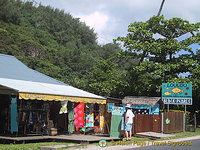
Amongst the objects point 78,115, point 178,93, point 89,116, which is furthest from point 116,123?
point 178,93

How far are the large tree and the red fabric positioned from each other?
1065 centimetres

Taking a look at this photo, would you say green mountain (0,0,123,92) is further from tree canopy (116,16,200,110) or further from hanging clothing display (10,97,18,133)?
hanging clothing display (10,97,18,133)

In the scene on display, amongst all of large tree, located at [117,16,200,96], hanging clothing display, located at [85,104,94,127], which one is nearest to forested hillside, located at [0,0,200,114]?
large tree, located at [117,16,200,96]

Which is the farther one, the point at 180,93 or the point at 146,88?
the point at 146,88

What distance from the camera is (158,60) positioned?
93.4 feet

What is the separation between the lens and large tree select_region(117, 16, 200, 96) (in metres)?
26.8

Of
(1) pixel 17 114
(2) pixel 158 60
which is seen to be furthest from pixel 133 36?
(1) pixel 17 114

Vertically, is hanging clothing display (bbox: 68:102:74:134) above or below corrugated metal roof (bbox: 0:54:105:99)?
below

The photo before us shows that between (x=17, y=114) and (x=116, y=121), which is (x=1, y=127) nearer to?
(x=17, y=114)

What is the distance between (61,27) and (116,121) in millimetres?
69770

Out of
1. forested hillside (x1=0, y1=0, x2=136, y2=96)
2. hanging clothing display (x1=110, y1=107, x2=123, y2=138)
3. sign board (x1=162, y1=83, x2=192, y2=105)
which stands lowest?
hanging clothing display (x1=110, y1=107, x2=123, y2=138)

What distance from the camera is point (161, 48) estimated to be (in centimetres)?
2697

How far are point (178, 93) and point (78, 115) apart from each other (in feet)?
32.8

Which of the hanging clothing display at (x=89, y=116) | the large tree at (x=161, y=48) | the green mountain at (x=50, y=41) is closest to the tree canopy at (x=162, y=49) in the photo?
the large tree at (x=161, y=48)
